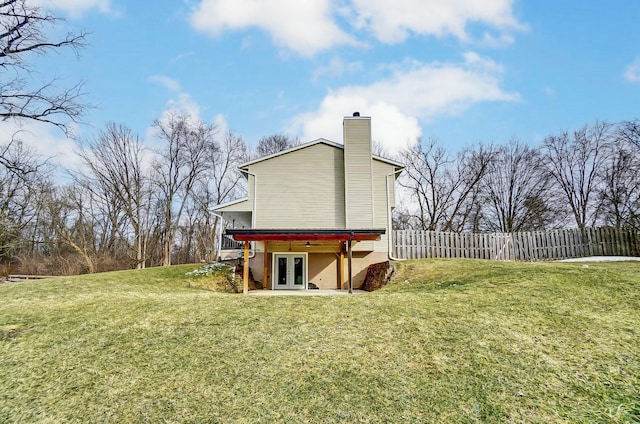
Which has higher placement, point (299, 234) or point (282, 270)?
point (299, 234)

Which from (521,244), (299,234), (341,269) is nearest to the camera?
(299,234)

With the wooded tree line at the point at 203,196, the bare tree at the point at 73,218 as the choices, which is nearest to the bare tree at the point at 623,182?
Answer: the wooded tree line at the point at 203,196

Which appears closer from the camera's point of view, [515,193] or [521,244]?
[521,244]

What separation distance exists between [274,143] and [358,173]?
→ 20535mm

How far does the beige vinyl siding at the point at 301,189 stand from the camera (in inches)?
639

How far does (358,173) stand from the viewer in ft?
53.6

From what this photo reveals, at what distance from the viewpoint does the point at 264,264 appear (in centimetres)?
1592

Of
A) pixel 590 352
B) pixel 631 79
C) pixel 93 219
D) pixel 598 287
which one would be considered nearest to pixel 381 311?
pixel 590 352

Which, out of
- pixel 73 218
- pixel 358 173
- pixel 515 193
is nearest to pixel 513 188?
pixel 515 193

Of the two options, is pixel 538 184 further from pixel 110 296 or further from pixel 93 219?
pixel 93 219

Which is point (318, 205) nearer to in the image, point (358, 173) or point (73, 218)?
point (358, 173)

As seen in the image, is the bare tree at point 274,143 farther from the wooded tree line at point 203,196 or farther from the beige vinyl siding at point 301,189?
the beige vinyl siding at point 301,189

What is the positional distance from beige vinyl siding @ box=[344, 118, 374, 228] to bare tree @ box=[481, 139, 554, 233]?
63.5 feet

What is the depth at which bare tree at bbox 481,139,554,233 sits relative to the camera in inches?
1184
